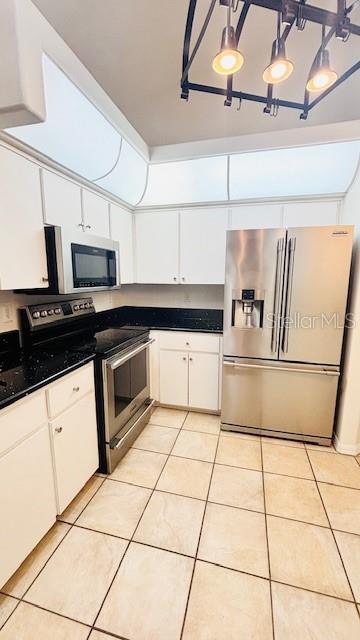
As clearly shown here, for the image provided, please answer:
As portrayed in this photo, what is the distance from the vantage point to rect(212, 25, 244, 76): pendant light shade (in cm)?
99

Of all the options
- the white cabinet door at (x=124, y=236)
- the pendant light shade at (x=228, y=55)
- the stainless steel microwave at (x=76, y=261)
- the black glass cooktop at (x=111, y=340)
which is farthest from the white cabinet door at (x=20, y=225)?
the pendant light shade at (x=228, y=55)

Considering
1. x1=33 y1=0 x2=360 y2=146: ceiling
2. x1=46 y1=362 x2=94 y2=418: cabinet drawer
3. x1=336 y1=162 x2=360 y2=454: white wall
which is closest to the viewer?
x1=33 y1=0 x2=360 y2=146: ceiling

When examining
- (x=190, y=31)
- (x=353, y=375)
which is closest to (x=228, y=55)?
(x=190, y=31)

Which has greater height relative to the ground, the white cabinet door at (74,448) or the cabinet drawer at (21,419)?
the cabinet drawer at (21,419)

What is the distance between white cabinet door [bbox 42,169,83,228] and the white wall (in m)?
2.17

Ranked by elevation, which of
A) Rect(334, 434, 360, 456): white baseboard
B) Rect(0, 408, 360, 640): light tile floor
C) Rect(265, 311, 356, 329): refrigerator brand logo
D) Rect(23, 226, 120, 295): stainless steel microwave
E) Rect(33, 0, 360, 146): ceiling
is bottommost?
Rect(0, 408, 360, 640): light tile floor

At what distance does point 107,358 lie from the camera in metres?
1.89

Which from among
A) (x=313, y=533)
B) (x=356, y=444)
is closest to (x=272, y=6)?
(x=313, y=533)

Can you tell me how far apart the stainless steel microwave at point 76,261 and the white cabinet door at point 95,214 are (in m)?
0.13

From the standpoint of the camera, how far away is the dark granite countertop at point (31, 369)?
1.25 m

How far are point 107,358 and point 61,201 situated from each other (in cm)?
113

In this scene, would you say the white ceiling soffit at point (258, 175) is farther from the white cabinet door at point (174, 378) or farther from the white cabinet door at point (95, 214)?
the white cabinet door at point (174, 378)

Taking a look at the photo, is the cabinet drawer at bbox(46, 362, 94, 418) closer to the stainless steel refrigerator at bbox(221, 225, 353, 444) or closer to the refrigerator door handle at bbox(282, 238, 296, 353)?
the stainless steel refrigerator at bbox(221, 225, 353, 444)

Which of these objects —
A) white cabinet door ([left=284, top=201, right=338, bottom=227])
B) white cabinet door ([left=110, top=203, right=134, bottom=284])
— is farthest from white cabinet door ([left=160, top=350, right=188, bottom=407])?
white cabinet door ([left=284, top=201, right=338, bottom=227])
